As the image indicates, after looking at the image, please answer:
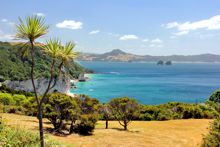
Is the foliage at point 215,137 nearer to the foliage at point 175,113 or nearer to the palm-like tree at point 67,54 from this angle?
the palm-like tree at point 67,54

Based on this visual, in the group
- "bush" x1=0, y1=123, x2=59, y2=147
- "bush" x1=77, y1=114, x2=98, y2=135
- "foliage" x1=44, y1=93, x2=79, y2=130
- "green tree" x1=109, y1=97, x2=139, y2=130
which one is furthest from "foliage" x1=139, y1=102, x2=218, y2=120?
"bush" x1=0, y1=123, x2=59, y2=147

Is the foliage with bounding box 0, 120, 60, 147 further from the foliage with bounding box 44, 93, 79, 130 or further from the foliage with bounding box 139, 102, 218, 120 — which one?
the foliage with bounding box 139, 102, 218, 120

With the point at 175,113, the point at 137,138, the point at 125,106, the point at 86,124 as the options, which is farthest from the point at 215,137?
the point at 175,113

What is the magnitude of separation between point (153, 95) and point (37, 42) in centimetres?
10816

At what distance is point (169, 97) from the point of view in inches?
4321

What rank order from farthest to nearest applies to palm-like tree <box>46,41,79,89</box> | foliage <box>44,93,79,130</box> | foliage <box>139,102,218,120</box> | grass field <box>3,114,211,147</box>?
foliage <box>139,102,218,120</box> → foliage <box>44,93,79,130</box> → grass field <box>3,114,211,147</box> → palm-like tree <box>46,41,79,89</box>

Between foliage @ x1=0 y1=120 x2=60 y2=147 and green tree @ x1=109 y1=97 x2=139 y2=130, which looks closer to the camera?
foliage @ x1=0 y1=120 x2=60 y2=147

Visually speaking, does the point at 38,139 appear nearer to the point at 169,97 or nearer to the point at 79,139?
the point at 79,139

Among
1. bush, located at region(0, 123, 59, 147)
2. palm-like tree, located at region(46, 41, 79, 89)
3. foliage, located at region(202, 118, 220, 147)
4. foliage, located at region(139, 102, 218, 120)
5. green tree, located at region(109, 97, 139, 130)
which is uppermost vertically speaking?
palm-like tree, located at region(46, 41, 79, 89)

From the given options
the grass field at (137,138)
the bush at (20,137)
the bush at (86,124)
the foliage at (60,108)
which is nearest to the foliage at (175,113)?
the grass field at (137,138)

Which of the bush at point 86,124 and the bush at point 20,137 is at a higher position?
the bush at point 20,137

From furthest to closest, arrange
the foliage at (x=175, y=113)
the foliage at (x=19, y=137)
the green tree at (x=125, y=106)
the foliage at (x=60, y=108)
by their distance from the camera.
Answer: the foliage at (x=175, y=113), the green tree at (x=125, y=106), the foliage at (x=60, y=108), the foliage at (x=19, y=137)

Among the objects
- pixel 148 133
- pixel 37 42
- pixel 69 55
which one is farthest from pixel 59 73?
pixel 148 133

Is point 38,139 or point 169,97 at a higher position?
point 38,139
